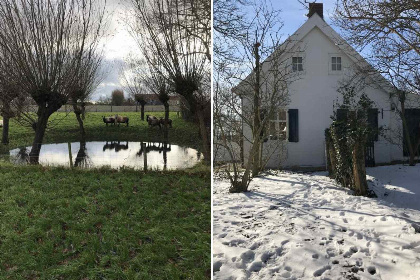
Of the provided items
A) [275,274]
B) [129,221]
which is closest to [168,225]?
[129,221]

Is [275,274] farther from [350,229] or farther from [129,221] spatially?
[129,221]

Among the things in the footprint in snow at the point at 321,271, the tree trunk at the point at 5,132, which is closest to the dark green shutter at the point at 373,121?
the footprint in snow at the point at 321,271

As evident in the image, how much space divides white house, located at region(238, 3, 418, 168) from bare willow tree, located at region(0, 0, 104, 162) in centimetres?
430

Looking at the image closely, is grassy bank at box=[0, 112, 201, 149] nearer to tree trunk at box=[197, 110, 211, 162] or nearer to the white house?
tree trunk at box=[197, 110, 211, 162]

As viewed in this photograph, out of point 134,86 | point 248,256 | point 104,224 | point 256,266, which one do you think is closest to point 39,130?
point 134,86

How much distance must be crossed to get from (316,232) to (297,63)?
7.92 ft

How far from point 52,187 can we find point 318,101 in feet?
11.7

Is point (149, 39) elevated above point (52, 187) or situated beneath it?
elevated above

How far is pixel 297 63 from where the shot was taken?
169 inches

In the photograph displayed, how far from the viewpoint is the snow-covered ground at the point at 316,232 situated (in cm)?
200

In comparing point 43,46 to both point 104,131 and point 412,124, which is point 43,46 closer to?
point 104,131

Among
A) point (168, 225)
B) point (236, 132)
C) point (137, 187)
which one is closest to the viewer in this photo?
point (168, 225)

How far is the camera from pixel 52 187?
4508 millimetres

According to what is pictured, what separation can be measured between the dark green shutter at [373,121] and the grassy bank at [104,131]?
15.5 ft
